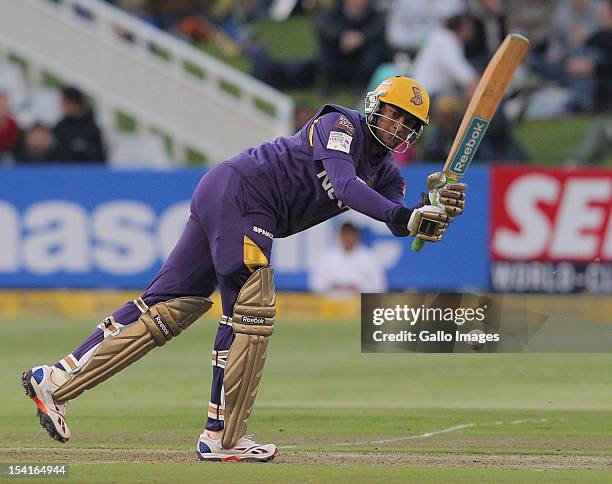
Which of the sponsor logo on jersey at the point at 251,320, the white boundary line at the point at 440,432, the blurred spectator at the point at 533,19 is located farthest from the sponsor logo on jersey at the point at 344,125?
the blurred spectator at the point at 533,19

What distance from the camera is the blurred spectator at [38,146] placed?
54.1 feet

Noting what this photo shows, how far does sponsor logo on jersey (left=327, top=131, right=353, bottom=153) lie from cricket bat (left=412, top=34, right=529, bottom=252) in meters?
0.54

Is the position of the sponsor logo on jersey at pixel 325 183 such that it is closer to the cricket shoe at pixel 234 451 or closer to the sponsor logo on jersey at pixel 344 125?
the sponsor logo on jersey at pixel 344 125

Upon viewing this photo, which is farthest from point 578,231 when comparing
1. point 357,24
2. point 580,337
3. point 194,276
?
point 194,276

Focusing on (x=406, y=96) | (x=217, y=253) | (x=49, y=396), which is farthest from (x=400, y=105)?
(x=49, y=396)

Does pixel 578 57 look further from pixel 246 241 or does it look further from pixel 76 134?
pixel 246 241

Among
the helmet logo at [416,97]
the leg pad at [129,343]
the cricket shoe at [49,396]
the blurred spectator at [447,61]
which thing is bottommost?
the cricket shoe at [49,396]

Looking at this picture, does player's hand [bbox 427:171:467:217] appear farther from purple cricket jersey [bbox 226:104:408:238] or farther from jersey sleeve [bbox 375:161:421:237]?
jersey sleeve [bbox 375:161:421:237]

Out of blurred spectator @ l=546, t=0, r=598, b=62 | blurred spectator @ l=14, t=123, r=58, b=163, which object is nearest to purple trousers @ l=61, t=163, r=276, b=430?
blurred spectator @ l=14, t=123, r=58, b=163

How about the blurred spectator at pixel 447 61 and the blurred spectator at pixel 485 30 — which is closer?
the blurred spectator at pixel 447 61

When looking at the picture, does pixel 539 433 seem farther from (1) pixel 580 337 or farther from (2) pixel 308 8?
(2) pixel 308 8

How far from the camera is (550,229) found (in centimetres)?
1549

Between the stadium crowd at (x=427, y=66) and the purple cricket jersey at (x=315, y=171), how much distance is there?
8364 mm

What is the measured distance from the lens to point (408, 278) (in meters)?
15.7
